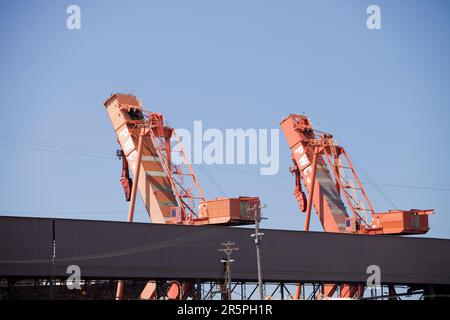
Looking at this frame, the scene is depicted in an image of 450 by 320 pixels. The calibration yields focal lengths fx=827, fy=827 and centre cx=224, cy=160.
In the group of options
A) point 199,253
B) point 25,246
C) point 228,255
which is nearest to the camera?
point 25,246

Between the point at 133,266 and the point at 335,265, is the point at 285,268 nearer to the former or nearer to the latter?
the point at 335,265

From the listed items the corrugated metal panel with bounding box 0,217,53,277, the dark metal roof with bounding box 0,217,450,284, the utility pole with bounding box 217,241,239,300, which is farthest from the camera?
the utility pole with bounding box 217,241,239,300

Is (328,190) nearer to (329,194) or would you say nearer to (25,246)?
(329,194)

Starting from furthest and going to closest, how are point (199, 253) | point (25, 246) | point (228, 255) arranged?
point (199, 253)
point (228, 255)
point (25, 246)

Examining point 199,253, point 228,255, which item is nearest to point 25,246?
point 199,253

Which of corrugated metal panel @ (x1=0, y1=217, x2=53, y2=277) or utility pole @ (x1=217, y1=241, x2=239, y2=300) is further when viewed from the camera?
utility pole @ (x1=217, y1=241, x2=239, y2=300)

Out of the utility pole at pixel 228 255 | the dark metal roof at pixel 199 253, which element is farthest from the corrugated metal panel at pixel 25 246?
the utility pole at pixel 228 255

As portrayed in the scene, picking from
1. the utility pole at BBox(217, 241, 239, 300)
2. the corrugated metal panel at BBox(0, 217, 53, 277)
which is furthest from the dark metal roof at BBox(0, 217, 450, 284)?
the utility pole at BBox(217, 241, 239, 300)

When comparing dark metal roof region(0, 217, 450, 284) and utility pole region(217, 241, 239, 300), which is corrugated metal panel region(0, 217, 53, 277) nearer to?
dark metal roof region(0, 217, 450, 284)

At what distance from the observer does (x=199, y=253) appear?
63.3 meters

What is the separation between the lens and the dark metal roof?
55562mm

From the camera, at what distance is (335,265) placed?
69.6 metres

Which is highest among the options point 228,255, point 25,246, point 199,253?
point 25,246

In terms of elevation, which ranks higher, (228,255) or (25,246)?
(25,246)
